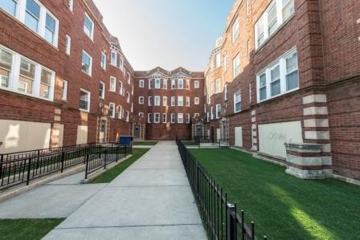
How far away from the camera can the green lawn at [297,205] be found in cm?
345

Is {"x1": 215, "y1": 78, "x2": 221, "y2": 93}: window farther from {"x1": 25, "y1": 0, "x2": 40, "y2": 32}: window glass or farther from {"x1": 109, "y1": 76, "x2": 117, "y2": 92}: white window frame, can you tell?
{"x1": 25, "y1": 0, "x2": 40, "y2": 32}: window glass

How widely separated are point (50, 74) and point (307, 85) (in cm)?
1383

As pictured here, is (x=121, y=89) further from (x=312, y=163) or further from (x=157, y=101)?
(x=312, y=163)

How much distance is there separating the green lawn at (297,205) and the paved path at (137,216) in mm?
1249

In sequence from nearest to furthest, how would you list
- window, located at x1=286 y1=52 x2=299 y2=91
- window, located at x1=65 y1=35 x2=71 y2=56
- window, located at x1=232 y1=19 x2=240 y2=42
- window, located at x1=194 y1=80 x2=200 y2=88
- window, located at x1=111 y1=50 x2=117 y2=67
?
window, located at x1=286 y1=52 x2=299 y2=91 → window, located at x1=65 y1=35 x2=71 y2=56 → window, located at x1=232 y1=19 x2=240 y2=42 → window, located at x1=111 y1=50 x2=117 y2=67 → window, located at x1=194 y1=80 x2=200 y2=88

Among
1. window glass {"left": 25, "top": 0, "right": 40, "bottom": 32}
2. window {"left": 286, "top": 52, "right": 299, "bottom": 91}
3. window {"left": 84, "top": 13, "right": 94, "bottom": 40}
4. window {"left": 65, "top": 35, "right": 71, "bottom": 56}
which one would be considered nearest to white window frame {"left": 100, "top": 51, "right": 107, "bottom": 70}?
window {"left": 84, "top": 13, "right": 94, "bottom": 40}

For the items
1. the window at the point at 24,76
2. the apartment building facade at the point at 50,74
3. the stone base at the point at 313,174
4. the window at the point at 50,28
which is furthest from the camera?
the window at the point at 50,28

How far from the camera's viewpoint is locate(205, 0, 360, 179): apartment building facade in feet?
22.3

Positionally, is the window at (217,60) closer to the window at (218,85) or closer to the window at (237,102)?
the window at (218,85)

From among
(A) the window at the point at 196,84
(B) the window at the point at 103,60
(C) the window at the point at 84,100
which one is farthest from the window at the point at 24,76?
(A) the window at the point at 196,84

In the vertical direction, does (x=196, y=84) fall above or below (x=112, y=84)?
above

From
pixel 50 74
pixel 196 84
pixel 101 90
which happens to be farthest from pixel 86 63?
pixel 196 84

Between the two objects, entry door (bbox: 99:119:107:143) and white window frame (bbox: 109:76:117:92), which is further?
white window frame (bbox: 109:76:117:92)

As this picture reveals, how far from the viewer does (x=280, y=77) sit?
10398mm
